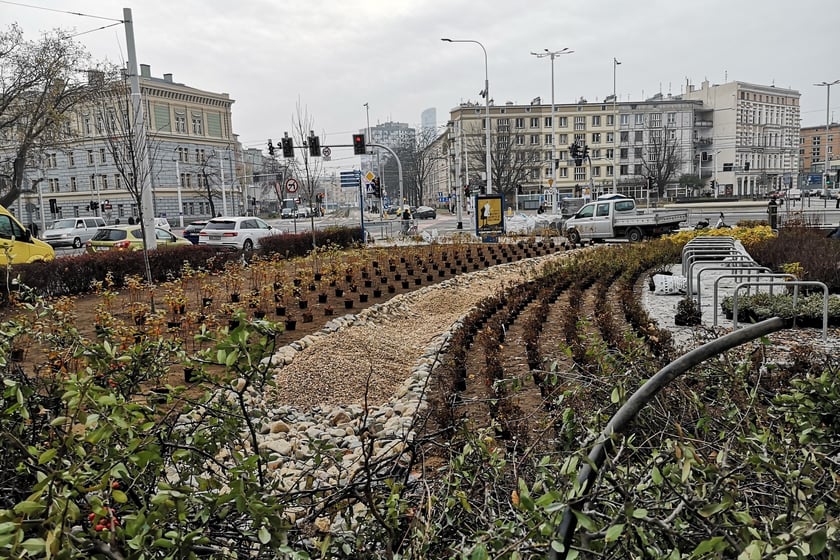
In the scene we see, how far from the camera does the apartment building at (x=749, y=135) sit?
102812 mm

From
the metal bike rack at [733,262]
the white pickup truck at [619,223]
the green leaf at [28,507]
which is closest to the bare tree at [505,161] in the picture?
the white pickup truck at [619,223]

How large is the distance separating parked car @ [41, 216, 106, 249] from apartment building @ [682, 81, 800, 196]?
8758 cm

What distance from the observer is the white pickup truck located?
82.7 feet

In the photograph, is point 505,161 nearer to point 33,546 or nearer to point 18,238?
point 18,238

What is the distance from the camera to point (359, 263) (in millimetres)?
15570

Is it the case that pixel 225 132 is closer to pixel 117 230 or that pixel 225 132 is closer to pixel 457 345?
pixel 117 230

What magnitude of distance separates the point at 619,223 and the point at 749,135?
96.8 meters

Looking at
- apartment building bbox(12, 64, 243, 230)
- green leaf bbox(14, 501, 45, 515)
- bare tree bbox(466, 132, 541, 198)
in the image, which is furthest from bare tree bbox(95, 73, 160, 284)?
bare tree bbox(466, 132, 541, 198)

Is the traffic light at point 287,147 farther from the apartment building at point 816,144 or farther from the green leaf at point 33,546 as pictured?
the apartment building at point 816,144

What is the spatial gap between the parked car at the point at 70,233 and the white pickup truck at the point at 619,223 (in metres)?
25.1

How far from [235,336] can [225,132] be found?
79628 mm

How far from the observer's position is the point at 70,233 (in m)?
33.5

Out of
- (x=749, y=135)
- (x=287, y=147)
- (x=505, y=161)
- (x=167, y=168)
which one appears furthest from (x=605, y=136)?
(x=287, y=147)

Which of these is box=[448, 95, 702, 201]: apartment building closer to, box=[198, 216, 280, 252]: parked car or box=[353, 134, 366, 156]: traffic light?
box=[353, 134, 366, 156]: traffic light
